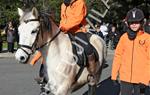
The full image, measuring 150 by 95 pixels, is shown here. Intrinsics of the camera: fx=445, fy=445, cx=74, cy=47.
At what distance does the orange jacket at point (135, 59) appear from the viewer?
7.16 metres

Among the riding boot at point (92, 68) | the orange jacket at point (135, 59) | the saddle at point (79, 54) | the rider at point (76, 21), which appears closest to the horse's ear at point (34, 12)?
the rider at point (76, 21)

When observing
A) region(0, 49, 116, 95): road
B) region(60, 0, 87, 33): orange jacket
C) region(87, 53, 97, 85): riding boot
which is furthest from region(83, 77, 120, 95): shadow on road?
region(60, 0, 87, 33): orange jacket

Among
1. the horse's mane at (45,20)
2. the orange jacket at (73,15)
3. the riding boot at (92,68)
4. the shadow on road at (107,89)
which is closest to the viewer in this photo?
the horse's mane at (45,20)

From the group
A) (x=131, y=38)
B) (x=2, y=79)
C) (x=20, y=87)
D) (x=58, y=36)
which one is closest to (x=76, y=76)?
(x=58, y=36)

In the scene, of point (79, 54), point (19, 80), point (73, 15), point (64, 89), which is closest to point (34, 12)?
point (73, 15)

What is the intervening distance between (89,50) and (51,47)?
1.02 metres

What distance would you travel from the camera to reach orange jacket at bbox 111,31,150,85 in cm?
716

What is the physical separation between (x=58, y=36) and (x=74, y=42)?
0.37 meters

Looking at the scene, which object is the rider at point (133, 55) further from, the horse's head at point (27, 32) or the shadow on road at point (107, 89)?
the shadow on road at point (107, 89)

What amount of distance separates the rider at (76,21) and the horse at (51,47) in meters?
0.26

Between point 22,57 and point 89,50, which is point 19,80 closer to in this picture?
point 89,50

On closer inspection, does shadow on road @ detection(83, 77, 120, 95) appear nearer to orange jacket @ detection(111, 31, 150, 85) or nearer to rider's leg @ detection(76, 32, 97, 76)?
rider's leg @ detection(76, 32, 97, 76)

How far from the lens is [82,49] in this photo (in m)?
8.18

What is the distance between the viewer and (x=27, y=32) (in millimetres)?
7062
